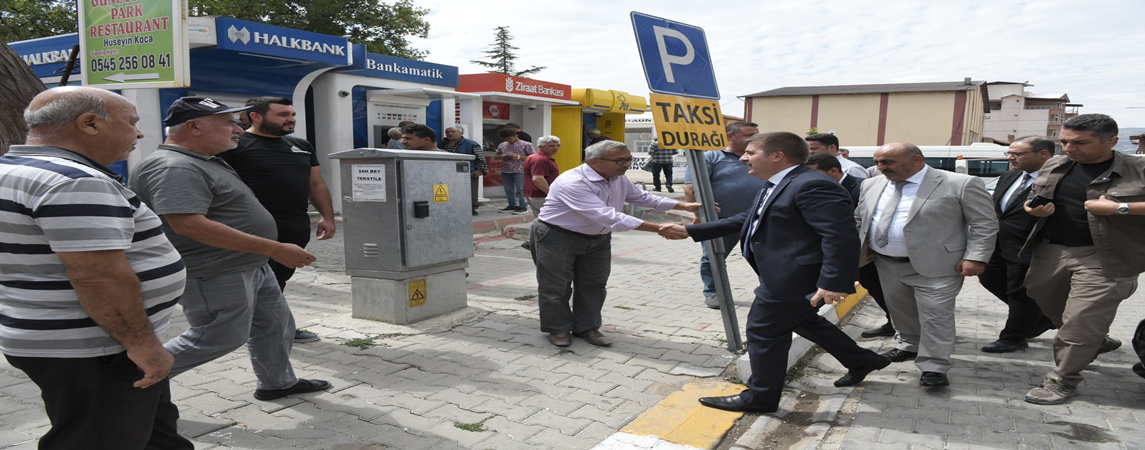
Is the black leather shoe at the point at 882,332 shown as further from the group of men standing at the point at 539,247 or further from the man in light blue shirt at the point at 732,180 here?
the man in light blue shirt at the point at 732,180

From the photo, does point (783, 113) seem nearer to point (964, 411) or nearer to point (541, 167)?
point (541, 167)

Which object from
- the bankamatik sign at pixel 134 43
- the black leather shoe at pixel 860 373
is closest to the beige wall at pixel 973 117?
the black leather shoe at pixel 860 373

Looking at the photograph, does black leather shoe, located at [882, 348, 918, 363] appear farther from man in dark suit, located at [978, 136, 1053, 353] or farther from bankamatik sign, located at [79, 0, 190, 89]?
bankamatik sign, located at [79, 0, 190, 89]

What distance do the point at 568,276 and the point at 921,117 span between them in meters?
55.4

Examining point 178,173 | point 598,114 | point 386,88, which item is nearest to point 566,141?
point 598,114

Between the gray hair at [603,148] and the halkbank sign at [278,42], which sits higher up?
the halkbank sign at [278,42]

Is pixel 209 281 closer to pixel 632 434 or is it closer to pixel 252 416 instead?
pixel 252 416

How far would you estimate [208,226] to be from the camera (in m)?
3.06

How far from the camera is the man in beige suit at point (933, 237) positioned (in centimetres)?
437

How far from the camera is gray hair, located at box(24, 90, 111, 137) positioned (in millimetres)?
2061

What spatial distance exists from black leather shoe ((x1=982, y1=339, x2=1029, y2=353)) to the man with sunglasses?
8.56ft

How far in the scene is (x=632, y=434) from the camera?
361 centimetres

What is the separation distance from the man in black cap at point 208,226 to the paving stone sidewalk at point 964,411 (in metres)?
2.61

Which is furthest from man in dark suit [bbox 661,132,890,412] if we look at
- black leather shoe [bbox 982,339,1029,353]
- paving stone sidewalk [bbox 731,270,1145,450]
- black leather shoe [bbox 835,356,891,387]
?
black leather shoe [bbox 982,339,1029,353]
